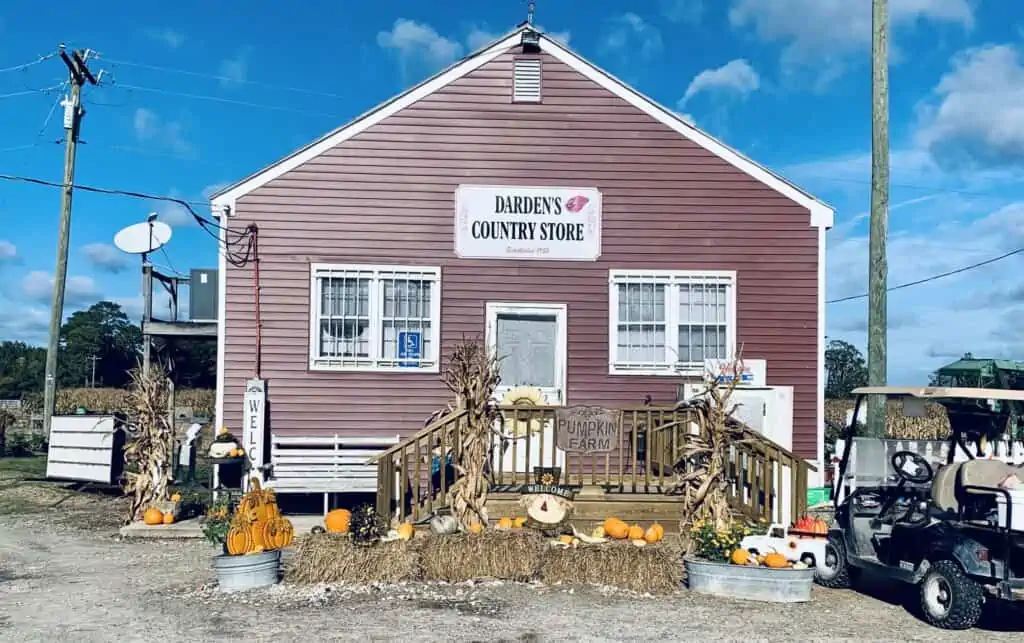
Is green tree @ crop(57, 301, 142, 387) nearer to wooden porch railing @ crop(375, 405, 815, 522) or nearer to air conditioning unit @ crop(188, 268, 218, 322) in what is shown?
air conditioning unit @ crop(188, 268, 218, 322)

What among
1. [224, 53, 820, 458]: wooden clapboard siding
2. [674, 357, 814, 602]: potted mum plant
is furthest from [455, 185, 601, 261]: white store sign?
[674, 357, 814, 602]: potted mum plant

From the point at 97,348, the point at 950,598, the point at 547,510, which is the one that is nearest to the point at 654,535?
the point at 547,510

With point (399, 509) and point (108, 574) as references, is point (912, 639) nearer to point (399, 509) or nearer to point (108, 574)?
point (399, 509)

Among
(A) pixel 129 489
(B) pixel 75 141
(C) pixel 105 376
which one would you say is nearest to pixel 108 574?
(A) pixel 129 489

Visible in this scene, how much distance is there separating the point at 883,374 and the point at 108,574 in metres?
9.16

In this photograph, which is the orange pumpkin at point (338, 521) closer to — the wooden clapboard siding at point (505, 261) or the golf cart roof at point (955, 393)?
the wooden clapboard siding at point (505, 261)

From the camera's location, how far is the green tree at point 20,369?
57.4 metres

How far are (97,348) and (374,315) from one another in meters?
63.9

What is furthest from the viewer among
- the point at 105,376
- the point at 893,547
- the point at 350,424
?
the point at 105,376

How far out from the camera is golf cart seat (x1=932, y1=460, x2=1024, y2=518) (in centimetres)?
745

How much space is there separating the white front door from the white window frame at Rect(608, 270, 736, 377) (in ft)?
2.23

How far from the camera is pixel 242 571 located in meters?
7.90

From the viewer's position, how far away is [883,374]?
11992 millimetres

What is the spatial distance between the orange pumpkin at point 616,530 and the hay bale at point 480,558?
133 cm
